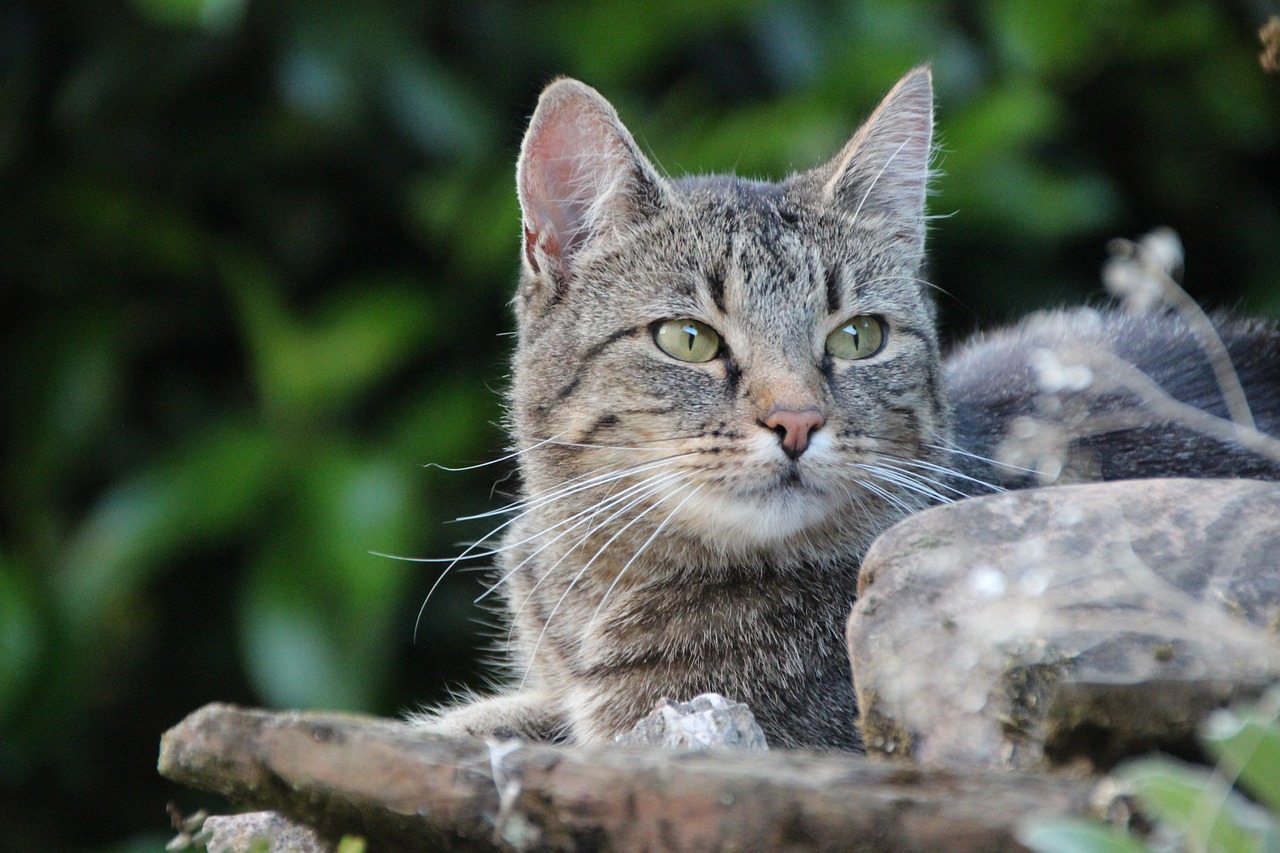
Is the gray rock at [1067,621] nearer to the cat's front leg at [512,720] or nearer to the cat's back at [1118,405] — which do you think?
the cat's back at [1118,405]

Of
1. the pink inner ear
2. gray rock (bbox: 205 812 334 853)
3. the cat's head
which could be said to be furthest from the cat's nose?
gray rock (bbox: 205 812 334 853)

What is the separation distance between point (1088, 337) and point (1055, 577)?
1.53 m

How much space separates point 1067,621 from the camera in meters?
1.44

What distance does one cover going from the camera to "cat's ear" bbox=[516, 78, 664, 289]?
262 centimetres

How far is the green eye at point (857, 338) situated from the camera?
258cm

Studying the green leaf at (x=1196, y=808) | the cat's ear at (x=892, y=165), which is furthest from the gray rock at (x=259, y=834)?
the cat's ear at (x=892, y=165)

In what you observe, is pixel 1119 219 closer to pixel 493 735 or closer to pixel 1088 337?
pixel 1088 337

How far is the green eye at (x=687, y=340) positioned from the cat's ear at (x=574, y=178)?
278mm

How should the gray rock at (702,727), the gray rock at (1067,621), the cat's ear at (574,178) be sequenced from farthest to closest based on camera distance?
the cat's ear at (574,178) → the gray rock at (702,727) → the gray rock at (1067,621)

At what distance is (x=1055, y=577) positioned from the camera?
150 cm

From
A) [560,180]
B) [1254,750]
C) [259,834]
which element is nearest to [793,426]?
[560,180]

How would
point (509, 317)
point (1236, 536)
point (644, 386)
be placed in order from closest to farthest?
point (1236, 536) < point (644, 386) < point (509, 317)

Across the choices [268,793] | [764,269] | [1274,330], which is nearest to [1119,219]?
[1274,330]

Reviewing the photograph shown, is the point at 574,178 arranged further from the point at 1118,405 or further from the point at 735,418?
the point at 1118,405
